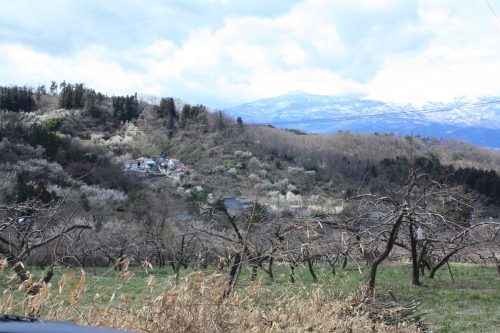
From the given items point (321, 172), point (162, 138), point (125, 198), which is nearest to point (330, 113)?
point (321, 172)

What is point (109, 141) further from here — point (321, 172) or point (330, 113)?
point (330, 113)

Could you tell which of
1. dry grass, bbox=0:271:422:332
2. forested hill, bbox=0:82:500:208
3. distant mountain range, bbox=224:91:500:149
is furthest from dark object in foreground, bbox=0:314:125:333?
distant mountain range, bbox=224:91:500:149

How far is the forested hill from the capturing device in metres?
56.4

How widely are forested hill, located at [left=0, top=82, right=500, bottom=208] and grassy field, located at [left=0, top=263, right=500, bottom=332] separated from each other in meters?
42.0

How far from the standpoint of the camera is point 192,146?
73625 mm

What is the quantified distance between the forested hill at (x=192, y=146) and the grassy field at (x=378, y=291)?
42.0 m

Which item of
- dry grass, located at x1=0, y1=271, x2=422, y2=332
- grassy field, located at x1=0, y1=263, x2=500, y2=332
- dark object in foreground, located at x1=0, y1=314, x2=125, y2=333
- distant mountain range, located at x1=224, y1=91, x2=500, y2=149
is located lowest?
grassy field, located at x1=0, y1=263, x2=500, y2=332

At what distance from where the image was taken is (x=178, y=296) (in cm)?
357

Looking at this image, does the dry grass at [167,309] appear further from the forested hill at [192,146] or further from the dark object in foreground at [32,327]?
the forested hill at [192,146]

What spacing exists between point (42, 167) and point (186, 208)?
67.6 ft

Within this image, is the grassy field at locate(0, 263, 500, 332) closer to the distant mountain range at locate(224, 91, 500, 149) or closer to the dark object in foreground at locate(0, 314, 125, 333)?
the dark object in foreground at locate(0, 314, 125, 333)

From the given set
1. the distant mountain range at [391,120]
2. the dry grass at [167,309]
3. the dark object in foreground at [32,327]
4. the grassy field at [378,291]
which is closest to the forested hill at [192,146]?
the distant mountain range at [391,120]

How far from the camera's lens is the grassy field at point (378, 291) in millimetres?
3824

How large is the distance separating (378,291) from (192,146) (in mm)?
64182
